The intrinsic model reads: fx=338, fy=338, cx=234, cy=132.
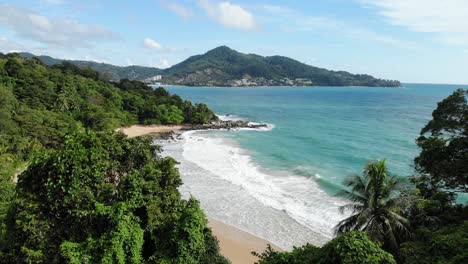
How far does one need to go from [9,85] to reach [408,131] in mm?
66023

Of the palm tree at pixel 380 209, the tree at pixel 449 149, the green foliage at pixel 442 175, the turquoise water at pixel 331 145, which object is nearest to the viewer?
the green foliage at pixel 442 175

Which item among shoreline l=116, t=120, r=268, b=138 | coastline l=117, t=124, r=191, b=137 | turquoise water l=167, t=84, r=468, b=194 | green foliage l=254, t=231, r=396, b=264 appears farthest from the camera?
shoreline l=116, t=120, r=268, b=138

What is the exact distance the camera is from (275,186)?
31.5 meters

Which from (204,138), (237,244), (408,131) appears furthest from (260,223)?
(408,131)

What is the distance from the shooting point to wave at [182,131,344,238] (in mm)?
25047

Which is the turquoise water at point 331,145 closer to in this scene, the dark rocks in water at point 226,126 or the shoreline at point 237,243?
the dark rocks in water at point 226,126

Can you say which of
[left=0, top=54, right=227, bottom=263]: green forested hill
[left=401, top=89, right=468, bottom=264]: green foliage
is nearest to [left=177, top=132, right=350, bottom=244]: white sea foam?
[left=401, top=89, right=468, bottom=264]: green foliage

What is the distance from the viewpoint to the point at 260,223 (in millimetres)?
23984

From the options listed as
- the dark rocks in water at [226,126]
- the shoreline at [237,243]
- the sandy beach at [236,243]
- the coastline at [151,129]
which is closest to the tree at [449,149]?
the shoreline at [237,243]

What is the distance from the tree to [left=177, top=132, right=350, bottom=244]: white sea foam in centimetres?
881

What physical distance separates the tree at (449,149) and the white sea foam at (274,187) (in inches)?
347

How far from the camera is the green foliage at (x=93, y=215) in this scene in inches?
479

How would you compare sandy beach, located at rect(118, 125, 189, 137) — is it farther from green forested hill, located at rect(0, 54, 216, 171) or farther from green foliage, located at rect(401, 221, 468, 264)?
green foliage, located at rect(401, 221, 468, 264)

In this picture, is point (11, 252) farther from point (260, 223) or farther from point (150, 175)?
point (260, 223)
